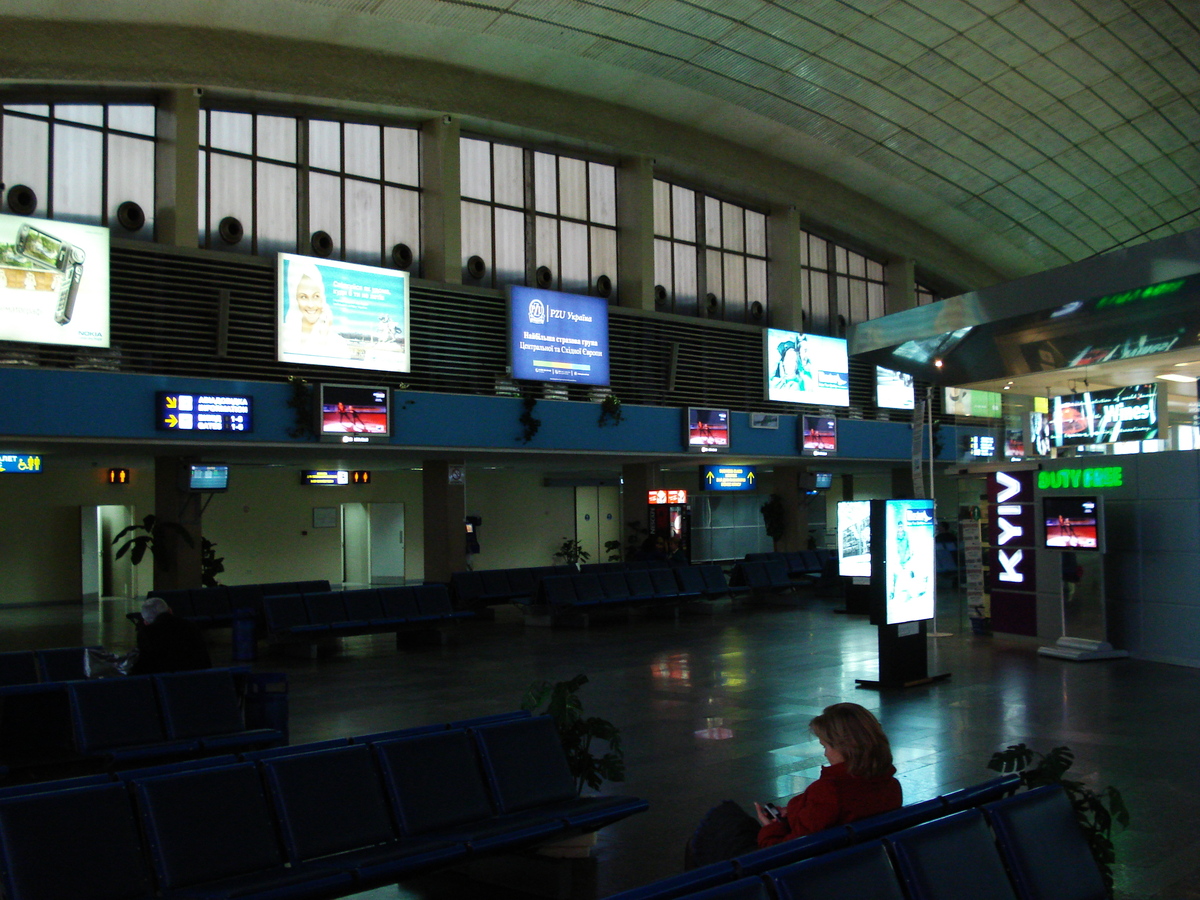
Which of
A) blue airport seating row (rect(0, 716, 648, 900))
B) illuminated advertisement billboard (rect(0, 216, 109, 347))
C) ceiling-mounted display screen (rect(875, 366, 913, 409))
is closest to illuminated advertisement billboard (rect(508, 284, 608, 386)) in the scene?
illuminated advertisement billboard (rect(0, 216, 109, 347))

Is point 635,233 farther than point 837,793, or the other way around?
point 635,233

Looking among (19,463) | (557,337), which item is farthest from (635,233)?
(19,463)

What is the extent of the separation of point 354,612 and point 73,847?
11587 mm

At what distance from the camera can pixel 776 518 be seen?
29.3 meters

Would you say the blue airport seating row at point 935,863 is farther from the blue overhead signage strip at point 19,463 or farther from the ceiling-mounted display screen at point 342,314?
the blue overhead signage strip at point 19,463

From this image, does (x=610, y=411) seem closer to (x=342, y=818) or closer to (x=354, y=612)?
(x=354, y=612)

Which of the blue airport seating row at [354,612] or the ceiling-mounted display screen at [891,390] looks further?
the ceiling-mounted display screen at [891,390]

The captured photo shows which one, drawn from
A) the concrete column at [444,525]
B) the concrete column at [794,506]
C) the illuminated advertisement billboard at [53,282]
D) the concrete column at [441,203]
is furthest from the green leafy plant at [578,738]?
the concrete column at [794,506]

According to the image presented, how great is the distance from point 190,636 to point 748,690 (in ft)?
19.1

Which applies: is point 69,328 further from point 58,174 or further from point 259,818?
point 259,818

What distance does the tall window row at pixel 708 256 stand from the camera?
26172mm

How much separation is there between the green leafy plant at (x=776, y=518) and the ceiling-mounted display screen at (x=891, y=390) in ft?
13.8

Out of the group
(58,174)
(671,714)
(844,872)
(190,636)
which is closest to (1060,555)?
(671,714)

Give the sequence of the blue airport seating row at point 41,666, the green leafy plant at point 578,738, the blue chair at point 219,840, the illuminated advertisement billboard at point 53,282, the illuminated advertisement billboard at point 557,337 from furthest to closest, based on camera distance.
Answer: the illuminated advertisement billboard at point 557,337 < the illuminated advertisement billboard at point 53,282 < the blue airport seating row at point 41,666 < the green leafy plant at point 578,738 < the blue chair at point 219,840
